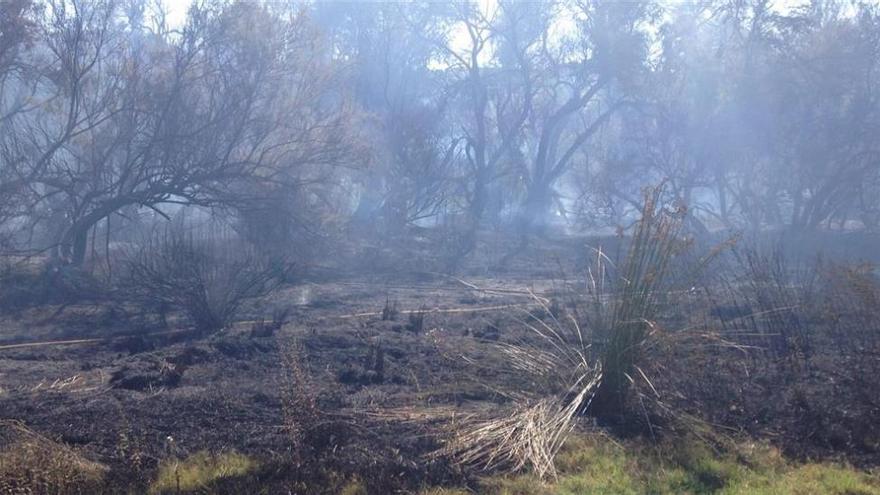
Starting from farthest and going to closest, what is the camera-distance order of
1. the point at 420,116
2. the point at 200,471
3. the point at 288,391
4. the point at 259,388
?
1. the point at 420,116
2. the point at 259,388
3. the point at 288,391
4. the point at 200,471

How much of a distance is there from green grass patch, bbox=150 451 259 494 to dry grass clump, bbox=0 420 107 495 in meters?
0.38

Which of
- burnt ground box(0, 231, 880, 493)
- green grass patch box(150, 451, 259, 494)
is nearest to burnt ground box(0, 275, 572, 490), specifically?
burnt ground box(0, 231, 880, 493)

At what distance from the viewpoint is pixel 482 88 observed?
1490 inches

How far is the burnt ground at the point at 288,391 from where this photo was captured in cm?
668

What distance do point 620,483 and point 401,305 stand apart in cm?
1048

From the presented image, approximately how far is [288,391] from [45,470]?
201 cm

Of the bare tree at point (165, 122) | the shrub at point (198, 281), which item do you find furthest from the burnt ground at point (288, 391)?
the bare tree at point (165, 122)

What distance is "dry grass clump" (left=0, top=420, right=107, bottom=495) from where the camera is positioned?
5891 mm

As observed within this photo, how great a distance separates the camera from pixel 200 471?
6375 mm

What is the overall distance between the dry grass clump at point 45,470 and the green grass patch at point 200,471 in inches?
14.8

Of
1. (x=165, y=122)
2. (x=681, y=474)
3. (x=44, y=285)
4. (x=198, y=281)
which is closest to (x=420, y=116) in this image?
(x=165, y=122)

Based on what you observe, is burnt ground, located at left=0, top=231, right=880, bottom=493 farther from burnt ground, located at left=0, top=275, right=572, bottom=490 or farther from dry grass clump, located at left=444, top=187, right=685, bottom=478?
dry grass clump, located at left=444, top=187, right=685, bottom=478

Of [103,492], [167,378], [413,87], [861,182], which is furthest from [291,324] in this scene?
[413,87]

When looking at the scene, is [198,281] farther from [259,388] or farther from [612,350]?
[612,350]
